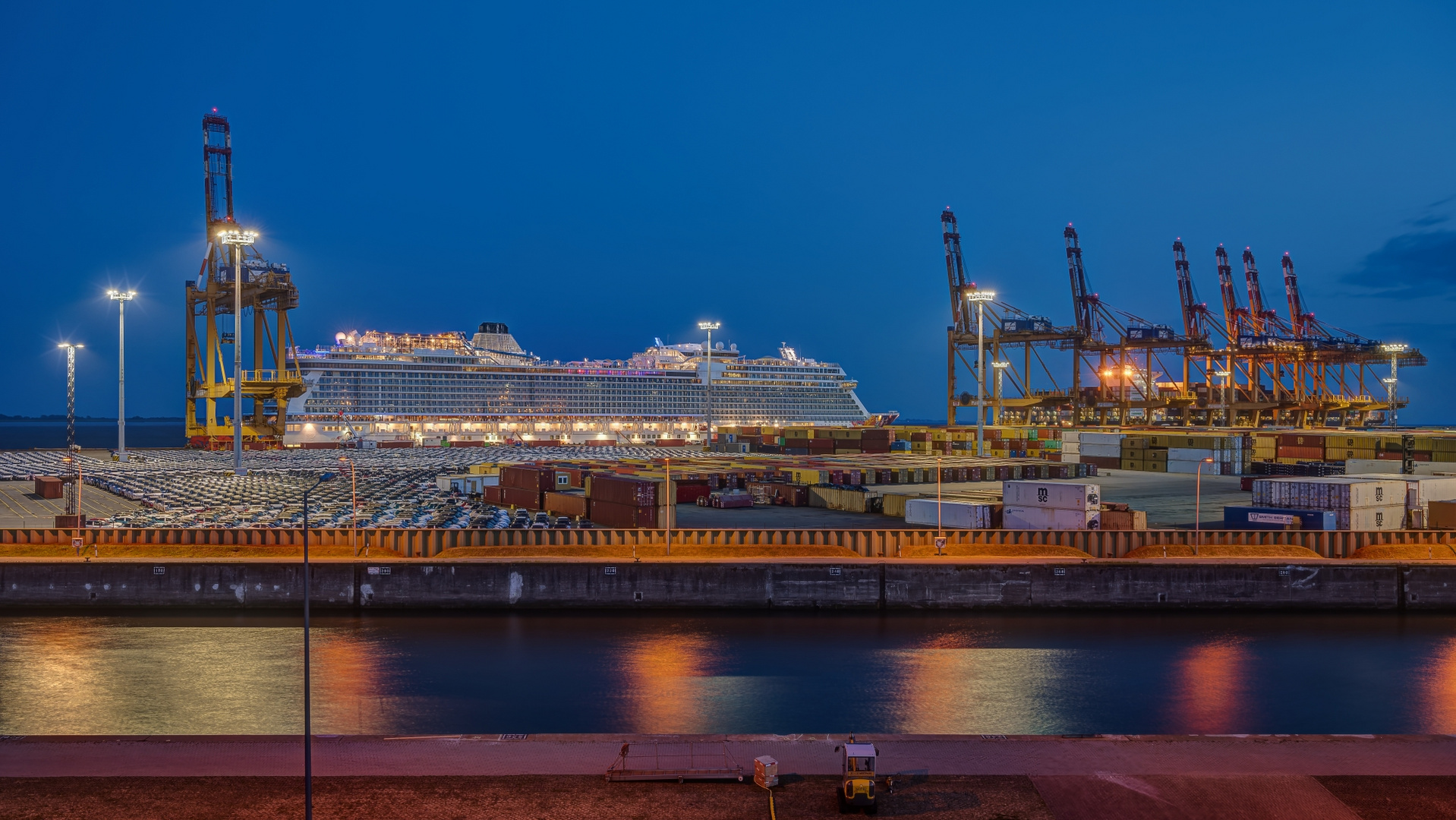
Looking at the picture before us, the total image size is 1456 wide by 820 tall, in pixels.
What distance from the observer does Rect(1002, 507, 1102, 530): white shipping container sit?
88.6 feet

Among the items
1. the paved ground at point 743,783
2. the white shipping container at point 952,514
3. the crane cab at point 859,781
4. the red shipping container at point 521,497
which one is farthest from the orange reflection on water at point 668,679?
the red shipping container at point 521,497

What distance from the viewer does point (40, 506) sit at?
36906mm

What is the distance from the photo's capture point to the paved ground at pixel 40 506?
3204 centimetres

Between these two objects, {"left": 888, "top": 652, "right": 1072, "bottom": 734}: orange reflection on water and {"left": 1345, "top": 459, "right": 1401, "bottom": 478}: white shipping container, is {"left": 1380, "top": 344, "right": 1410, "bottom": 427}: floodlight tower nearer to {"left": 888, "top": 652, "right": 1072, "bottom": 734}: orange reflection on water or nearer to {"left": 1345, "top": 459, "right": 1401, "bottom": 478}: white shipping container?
{"left": 1345, "top": 459, "right": 1401, "bottom": 478}: white shipping container

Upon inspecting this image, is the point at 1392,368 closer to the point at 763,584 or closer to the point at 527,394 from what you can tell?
the point at 527,394

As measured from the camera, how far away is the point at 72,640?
66.4 feet

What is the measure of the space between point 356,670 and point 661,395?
99.1 m

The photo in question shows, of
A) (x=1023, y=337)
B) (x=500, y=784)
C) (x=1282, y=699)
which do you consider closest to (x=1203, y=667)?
(x=1282, y=699)

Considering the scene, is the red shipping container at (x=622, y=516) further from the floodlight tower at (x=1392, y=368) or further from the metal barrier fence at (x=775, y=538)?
the floodlight tower at (x=1392, y=368)

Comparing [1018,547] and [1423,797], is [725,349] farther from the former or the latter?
[1423,797]

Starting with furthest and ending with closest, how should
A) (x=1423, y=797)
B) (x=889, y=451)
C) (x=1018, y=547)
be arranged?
(x=889, y=451), (x=1018, y=547), (x=1423, y=797)

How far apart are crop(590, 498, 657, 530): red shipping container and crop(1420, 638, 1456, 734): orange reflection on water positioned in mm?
18698

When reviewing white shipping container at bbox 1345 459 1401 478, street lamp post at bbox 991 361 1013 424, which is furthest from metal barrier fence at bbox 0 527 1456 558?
street lamp post at bbox 991 361 1013 424

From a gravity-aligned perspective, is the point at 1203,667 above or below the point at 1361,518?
below
